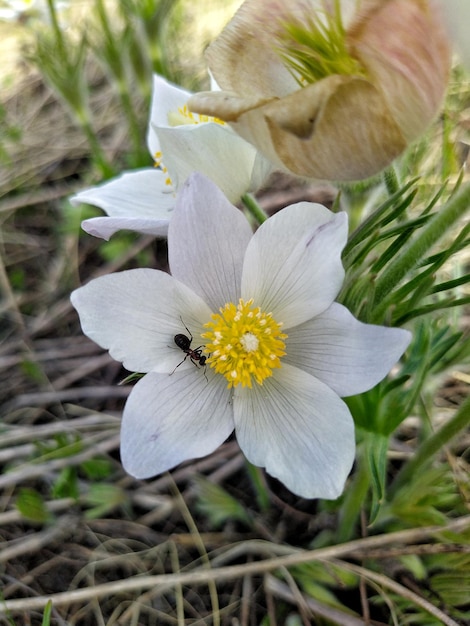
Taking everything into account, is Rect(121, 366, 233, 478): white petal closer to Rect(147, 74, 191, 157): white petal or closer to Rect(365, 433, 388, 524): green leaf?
Rect(365, 433, 388, 524): green leaf

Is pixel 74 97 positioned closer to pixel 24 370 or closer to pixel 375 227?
pixel 24 370

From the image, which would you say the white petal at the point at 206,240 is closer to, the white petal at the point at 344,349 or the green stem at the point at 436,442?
the white petal at the point at 344,349

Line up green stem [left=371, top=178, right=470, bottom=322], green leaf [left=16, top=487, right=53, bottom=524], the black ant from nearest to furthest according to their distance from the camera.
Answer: green stem [left=371, top=178, right=470, bottom=322]
the black ant
green leaf [left=16, top=487, right=53, bottom=524]

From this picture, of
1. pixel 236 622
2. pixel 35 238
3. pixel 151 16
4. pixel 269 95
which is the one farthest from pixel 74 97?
pixel 236 622

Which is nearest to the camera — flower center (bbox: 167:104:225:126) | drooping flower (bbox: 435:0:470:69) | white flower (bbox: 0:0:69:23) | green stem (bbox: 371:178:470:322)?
drooping flower (bbox: 435:0:470:69)

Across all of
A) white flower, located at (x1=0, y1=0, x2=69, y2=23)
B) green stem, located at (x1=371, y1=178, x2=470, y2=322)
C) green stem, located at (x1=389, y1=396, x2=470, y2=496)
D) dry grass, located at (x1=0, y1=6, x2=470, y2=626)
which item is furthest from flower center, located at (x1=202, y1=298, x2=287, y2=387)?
white flower, located at (x1=0, y1=0, x2=69, y2=23)

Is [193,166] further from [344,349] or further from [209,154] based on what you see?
[344,349]
